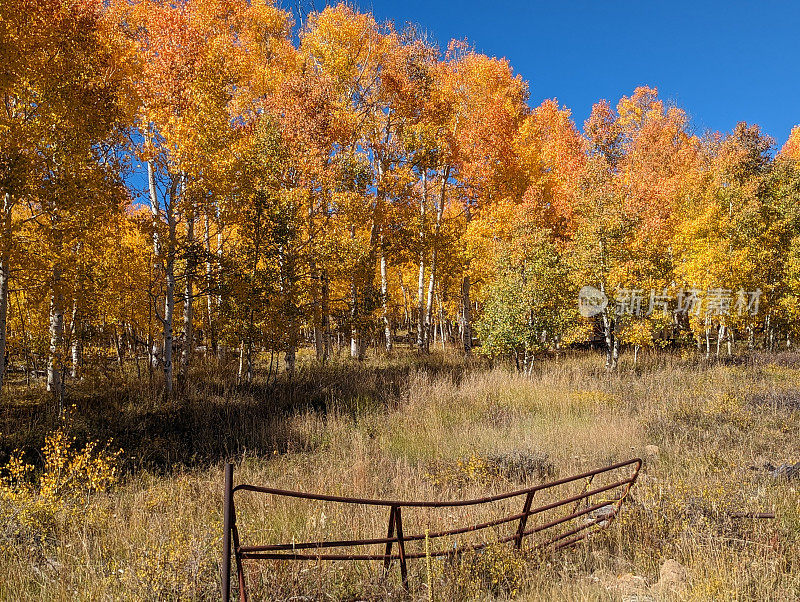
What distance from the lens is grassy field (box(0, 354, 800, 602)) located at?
3.92 meters

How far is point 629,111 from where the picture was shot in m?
33.6

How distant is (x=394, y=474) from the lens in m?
7.09

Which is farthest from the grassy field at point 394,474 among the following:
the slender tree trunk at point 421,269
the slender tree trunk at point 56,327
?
the slender tree trunk at point 421,269

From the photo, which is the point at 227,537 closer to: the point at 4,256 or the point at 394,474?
the point at 394,474

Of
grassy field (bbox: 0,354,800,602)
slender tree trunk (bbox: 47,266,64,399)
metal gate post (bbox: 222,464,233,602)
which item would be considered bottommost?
grassy field (bbox: 0,354,800,602)

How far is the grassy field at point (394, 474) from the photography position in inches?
154

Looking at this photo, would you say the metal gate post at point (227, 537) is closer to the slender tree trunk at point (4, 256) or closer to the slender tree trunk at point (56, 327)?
the slender tree trunk at point (4, 256)

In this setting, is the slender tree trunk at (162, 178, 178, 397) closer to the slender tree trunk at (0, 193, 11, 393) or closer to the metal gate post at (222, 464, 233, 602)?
the slender tree trunk at (0, 193, 11, 393)

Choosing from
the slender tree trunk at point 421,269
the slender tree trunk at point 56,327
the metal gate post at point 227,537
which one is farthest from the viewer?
the slender tree trunk at point 421,269

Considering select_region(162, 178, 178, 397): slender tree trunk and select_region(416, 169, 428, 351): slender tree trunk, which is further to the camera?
select_region(416, 169, 428, 351): slender tree trunk

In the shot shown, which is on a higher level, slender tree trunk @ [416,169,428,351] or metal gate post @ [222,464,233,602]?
slender tree trunk @ [416,169,428,351]

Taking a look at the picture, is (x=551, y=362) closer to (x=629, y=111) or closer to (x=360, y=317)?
(x=360, y=317)

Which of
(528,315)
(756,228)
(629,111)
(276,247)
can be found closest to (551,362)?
(528,315)

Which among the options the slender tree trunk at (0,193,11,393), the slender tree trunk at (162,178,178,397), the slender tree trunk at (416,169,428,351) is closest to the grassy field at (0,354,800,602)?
the slender tree trunk at (162,178,178,397)
